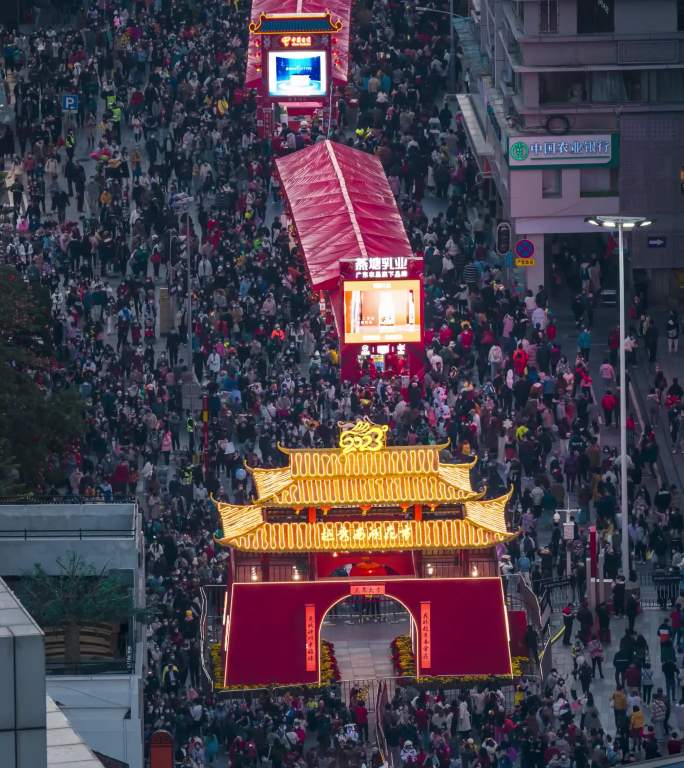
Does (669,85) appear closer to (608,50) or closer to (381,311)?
(608,50)

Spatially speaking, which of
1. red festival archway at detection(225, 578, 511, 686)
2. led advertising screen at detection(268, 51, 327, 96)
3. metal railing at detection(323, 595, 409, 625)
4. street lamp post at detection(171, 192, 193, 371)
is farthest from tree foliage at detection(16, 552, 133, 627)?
led advertising screen at detection(268, 51, 327, 96)

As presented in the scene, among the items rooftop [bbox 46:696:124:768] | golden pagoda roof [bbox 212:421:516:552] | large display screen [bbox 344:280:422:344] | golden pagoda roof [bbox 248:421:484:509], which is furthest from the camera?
large display screen [bbox 344:280:422:344]

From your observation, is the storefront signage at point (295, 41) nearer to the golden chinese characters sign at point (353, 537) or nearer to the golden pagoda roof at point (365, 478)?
the golden pagoda roof at point (365, 478)

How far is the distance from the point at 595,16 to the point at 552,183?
5.54m

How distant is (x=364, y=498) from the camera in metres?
67.6

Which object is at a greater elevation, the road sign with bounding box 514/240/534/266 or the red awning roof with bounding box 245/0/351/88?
the red awning roof with bounding box 245/0/351/88

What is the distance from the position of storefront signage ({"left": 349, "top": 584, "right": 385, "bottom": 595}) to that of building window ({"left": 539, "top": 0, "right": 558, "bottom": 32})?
32.2 m

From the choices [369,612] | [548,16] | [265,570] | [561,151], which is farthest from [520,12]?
[265,570]

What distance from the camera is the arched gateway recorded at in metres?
67.8

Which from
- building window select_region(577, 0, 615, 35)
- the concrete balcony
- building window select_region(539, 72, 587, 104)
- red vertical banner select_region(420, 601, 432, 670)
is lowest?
red vertical banner select_region(420, 601, 432, 670)

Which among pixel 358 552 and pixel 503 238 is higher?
pixel 503 238

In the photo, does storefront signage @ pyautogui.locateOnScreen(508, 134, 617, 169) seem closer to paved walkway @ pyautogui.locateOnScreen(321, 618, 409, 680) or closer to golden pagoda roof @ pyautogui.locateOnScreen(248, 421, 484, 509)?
paved walkway @ pyautogui.locateOnScreen(321, 618, 409, 680)

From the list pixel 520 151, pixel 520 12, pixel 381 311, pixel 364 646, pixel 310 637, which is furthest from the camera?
pixel 520 12

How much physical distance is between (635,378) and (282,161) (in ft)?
71.9
